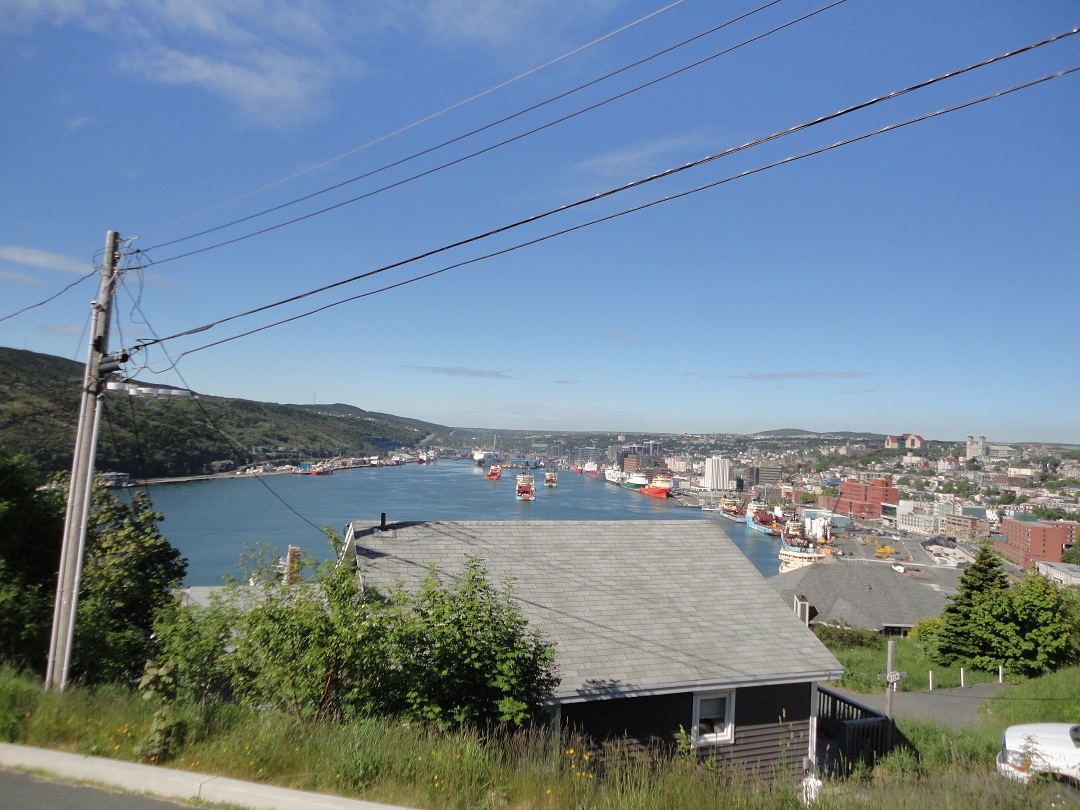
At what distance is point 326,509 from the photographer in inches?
2037

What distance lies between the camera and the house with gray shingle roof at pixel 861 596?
2723 centimetres

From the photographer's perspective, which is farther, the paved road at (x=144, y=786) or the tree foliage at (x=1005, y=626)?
the tree foliage at (x=1005, y=626)

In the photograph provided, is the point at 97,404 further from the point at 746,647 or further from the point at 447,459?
the point at 447,459

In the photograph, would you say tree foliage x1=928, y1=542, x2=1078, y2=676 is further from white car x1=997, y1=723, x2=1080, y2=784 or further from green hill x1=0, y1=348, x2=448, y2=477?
Result: green hill x1=0, y1=348, x2=448, y2=477

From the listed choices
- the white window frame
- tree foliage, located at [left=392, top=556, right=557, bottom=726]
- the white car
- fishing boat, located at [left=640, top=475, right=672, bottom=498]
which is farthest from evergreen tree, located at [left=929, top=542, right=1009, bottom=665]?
fishing boat, located at [left=640, top=475, right=672, bottom=498]

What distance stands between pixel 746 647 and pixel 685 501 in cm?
9903

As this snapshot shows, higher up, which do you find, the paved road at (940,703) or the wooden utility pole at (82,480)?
the wooden utility pole at (82,480)

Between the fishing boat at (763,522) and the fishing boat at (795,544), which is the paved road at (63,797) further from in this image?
the fishing boat at (763,522)

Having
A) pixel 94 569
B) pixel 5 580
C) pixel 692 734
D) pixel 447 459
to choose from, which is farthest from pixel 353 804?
pixel 447 459

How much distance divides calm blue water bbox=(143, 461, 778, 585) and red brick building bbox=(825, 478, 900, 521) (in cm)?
4586

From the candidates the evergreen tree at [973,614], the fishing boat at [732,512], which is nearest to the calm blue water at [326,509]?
the fishing boat at [732,512]

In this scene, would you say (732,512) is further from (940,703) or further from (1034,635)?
(940,703)

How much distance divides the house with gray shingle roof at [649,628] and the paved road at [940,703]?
192 inches

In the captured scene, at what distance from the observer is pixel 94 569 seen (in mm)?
8328
